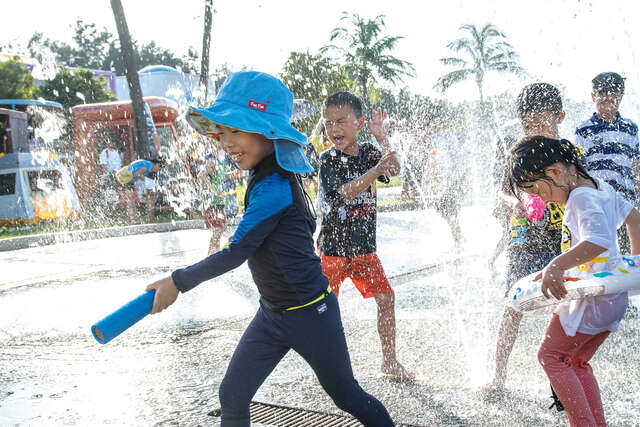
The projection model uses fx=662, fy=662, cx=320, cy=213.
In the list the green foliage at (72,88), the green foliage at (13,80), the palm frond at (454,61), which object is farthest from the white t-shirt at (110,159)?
the palm frond at (454,61)

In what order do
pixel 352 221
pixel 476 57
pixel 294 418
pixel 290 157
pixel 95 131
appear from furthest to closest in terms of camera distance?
pixel 476 57
pixel 95 131
pixel 352 221
pixel 294 418
pixel 290 157

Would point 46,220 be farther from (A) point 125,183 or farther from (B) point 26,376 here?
(B) point 26,376

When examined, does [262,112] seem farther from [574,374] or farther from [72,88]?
[72,88]

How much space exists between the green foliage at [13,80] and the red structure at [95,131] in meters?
17.8

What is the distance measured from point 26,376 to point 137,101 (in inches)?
535

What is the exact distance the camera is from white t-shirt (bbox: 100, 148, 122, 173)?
58.2 feet

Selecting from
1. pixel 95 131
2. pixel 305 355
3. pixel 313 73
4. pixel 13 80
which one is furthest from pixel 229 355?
pixel 313 73

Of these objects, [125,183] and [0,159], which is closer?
[125,183]

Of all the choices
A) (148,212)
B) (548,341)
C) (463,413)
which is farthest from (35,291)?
(148,212)

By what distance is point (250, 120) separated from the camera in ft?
7.83

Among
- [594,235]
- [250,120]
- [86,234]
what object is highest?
[250,120]

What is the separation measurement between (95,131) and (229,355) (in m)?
15.0

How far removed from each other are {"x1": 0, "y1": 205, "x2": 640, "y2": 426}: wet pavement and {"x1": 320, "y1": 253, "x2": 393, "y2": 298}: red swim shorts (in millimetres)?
493

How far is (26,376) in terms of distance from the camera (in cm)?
397
